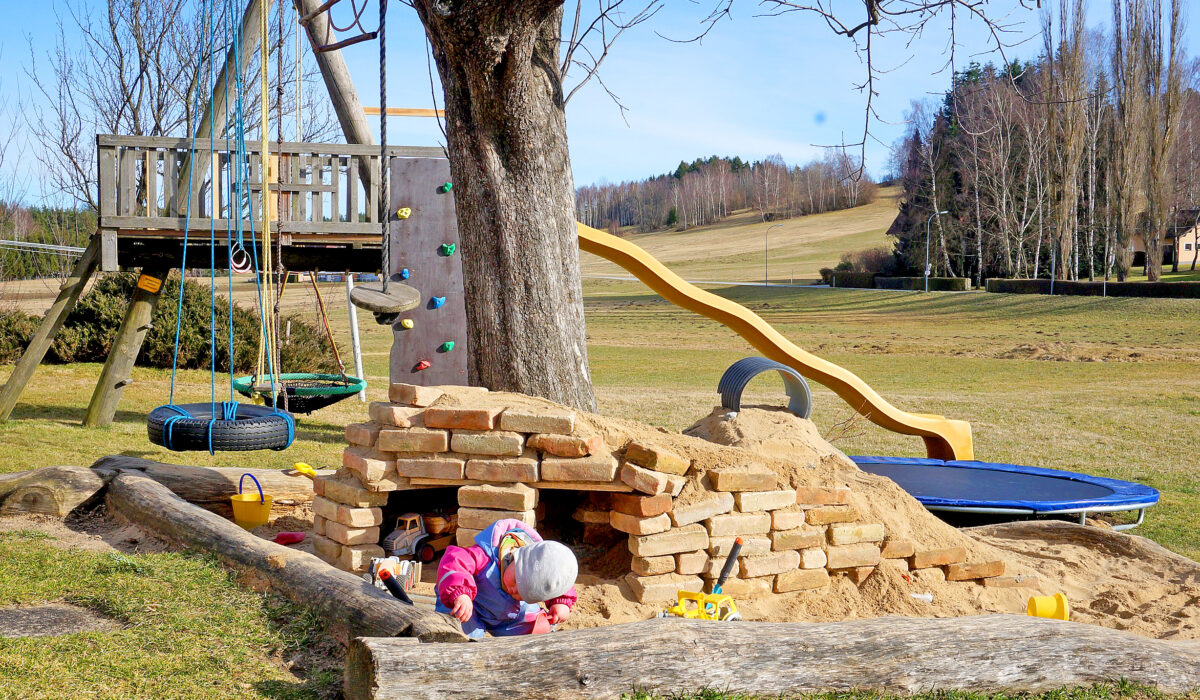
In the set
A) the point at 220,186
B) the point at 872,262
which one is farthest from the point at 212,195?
the point at 872,262

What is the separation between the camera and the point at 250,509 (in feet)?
20.5

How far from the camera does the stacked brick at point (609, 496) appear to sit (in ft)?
15.6

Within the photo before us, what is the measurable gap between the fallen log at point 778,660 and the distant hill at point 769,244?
57.7m

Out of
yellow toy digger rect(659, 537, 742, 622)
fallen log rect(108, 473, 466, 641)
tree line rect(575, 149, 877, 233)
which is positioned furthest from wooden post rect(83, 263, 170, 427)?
tree line rect(575, 149, 877, 233)

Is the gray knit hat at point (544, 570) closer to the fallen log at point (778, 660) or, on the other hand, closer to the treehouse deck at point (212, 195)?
the fallen log at point (778, 660)

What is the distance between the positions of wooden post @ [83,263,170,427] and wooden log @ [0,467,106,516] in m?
4.79

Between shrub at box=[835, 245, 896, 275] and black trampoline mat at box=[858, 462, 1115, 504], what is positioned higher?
shrub at box=[835, 245, 896, 275]

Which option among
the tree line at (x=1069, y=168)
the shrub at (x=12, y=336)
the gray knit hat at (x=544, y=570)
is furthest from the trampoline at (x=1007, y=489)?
the tree line at (x=1069, y=168)

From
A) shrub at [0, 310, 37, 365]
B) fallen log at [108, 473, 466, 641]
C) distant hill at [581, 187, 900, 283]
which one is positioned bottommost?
fallen log at [108, 473, 466, 641]

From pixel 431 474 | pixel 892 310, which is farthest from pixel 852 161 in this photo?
pixel 892 310

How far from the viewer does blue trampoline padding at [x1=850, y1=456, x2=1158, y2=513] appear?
7031 millimetres

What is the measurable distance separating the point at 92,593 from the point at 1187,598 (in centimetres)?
579

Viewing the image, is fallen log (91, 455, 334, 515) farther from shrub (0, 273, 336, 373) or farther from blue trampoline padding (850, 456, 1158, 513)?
shrub (0, 273, 336, 373)

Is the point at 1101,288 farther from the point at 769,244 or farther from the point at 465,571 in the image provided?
the point at 769,244
